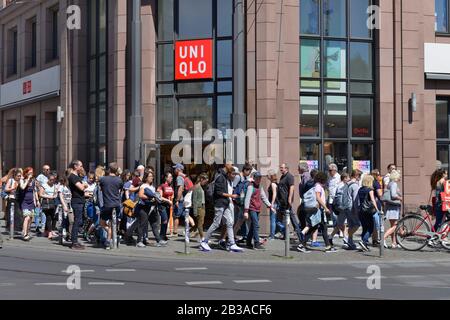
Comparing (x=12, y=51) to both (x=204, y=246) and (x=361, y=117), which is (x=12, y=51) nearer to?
(x=361, y=117)

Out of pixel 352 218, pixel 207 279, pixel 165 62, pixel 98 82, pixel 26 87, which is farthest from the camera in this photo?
pixel 26 87

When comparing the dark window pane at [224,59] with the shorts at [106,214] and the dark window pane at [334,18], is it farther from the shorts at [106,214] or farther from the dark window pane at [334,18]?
the shorts at [106,214]

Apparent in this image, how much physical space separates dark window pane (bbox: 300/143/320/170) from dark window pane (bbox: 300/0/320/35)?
11.0 ft

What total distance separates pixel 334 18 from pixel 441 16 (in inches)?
152

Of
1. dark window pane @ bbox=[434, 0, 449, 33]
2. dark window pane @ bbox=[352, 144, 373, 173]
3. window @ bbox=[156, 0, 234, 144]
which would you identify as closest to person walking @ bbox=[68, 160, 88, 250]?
window @ bbox=[156, 0, 234, 144]

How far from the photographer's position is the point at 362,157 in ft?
61.3

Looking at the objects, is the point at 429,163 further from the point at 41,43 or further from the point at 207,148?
the point at 41,43

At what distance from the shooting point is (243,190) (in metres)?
13.9

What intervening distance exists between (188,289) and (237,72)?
30.3ft

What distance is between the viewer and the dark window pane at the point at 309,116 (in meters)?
18.2

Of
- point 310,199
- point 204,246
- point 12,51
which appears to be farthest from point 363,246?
point 12,51

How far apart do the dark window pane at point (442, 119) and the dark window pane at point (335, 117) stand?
3.30 meters

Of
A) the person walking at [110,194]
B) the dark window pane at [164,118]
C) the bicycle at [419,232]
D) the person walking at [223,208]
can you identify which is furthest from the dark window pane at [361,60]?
the person walking at [110,194]
